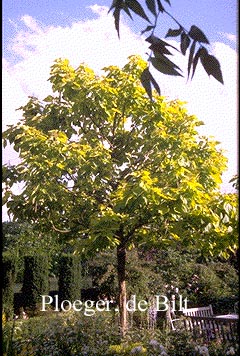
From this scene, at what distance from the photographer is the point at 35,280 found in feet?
43.1

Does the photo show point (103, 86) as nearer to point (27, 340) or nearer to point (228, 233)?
point (228, 233)

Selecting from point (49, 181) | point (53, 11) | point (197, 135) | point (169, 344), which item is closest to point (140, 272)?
point (197, 135)

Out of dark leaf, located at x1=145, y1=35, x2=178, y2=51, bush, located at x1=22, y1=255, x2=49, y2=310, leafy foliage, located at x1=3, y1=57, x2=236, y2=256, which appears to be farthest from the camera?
bush, located at x1=22, y1=255, x2=49, y2=310

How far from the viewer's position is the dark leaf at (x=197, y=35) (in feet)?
2.42

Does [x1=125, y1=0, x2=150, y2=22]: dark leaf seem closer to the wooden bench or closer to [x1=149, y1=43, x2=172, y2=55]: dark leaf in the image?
[x1=149, y1=43, x2=172, y2=55]: dark leaf

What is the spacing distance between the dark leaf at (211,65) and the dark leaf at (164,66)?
55 mm

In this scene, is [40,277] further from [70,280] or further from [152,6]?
[152,6]

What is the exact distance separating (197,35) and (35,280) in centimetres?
1300

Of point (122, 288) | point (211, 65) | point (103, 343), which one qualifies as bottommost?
point (103, 343)

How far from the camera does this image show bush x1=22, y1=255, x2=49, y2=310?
42.9 feet

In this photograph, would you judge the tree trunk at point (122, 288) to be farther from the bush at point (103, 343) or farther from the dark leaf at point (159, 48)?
the dark leaf at point (159, 48)

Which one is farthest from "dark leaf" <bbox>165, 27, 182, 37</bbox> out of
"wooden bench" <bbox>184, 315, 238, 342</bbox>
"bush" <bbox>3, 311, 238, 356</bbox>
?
"wooden bench" <bbox>184, 315, 238, 342</bbox>

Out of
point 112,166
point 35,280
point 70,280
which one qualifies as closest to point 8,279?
point 35,280

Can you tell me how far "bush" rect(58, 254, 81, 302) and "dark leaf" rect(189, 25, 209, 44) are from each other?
12.7 meters
